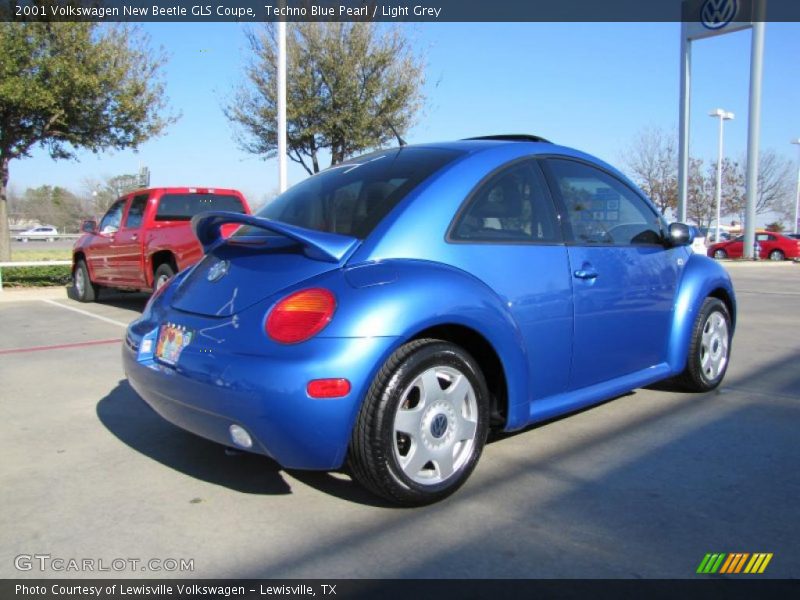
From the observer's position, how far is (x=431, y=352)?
9.50 feet

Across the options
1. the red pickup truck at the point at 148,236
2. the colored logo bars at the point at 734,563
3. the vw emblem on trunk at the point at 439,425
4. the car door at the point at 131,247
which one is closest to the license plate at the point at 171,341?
the vw emblem on trunk at the point at 439,425

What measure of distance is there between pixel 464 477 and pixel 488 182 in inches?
57.6

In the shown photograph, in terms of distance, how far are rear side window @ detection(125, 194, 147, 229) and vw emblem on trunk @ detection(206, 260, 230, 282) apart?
6.82m

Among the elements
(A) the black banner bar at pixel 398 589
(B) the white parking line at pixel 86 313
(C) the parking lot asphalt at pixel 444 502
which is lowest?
(A) the black banner bar at pixel 398 589

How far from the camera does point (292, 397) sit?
2609 millimetres

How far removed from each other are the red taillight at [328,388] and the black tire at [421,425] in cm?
14

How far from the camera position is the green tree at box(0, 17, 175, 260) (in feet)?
40.0

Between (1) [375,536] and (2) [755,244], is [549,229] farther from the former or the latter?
(2) [755,244]

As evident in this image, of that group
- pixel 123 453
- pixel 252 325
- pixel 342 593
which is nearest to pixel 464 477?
pixel 342 593

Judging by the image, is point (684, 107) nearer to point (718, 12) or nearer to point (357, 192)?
point (718, 12)

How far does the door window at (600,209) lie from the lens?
380cm

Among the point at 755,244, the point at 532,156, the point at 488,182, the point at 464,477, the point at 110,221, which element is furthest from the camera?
the point at 755,244

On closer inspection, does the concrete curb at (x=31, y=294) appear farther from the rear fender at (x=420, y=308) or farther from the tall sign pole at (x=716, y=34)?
the tall sign pole at (x=716, y=34)

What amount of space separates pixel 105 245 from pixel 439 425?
8.73 metres
